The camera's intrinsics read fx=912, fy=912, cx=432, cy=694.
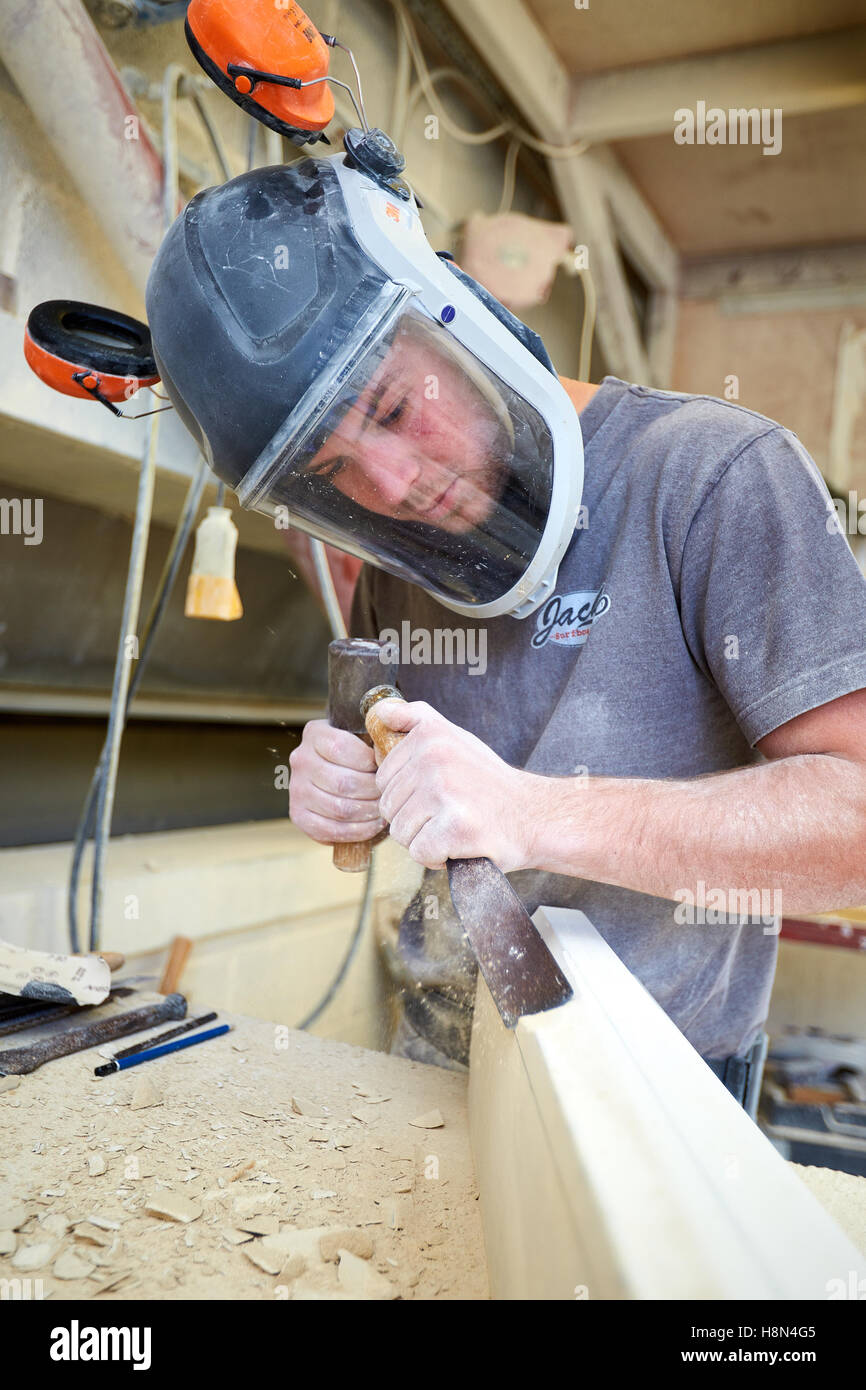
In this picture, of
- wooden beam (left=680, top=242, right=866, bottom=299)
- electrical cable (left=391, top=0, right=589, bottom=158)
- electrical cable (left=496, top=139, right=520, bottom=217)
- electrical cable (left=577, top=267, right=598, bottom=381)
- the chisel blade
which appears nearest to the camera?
the chisel blade

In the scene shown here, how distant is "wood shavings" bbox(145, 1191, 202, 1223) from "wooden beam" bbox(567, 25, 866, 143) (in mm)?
3251

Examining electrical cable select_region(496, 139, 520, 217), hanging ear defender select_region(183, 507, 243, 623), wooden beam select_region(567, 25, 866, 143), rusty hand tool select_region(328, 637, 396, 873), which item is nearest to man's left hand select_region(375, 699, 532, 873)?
rusty hand tool select_region(328, 637, 396, 873)

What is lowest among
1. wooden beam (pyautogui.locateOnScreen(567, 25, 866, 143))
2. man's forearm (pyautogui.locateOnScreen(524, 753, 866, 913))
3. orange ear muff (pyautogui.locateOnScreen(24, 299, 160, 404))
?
man's forearm (pyautogui.locateOnScreen(524, 753, 866, 913))

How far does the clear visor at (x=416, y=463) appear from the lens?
0.94 m

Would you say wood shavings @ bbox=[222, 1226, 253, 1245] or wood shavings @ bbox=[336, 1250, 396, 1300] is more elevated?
wood shavings @ bbox=[222, 1226, 253, 1245]

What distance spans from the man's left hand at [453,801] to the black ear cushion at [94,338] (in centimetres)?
→ 60

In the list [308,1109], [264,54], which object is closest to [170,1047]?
[308,1109]

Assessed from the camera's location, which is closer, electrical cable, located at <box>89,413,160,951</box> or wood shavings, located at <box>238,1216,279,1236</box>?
wood shavings, located at <box>238,1216,279,1236</box>

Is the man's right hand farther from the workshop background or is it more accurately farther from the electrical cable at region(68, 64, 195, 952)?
the electrical cable at region(68, 64, 195, 952)

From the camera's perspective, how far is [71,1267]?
67 cm

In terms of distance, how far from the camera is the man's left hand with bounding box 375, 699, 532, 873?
A: 2.95 ft

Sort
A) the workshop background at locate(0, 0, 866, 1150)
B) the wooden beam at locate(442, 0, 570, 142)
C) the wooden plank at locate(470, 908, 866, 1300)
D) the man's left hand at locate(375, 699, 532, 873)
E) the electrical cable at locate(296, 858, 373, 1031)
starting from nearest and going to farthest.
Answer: the wooden plank at locate(470, 908, 866, 1300)
the man's left hand at locate(375, 699, 532, 873)
the workshop background at locate(0, 0, 866, 1150)
the electrical cable at locate(296, 858, 373, 1031)
the wooden beam at locate(442, 0, 570, 142)

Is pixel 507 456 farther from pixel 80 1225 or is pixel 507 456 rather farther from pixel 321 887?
pixel 321 887

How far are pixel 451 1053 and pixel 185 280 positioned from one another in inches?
41.5
